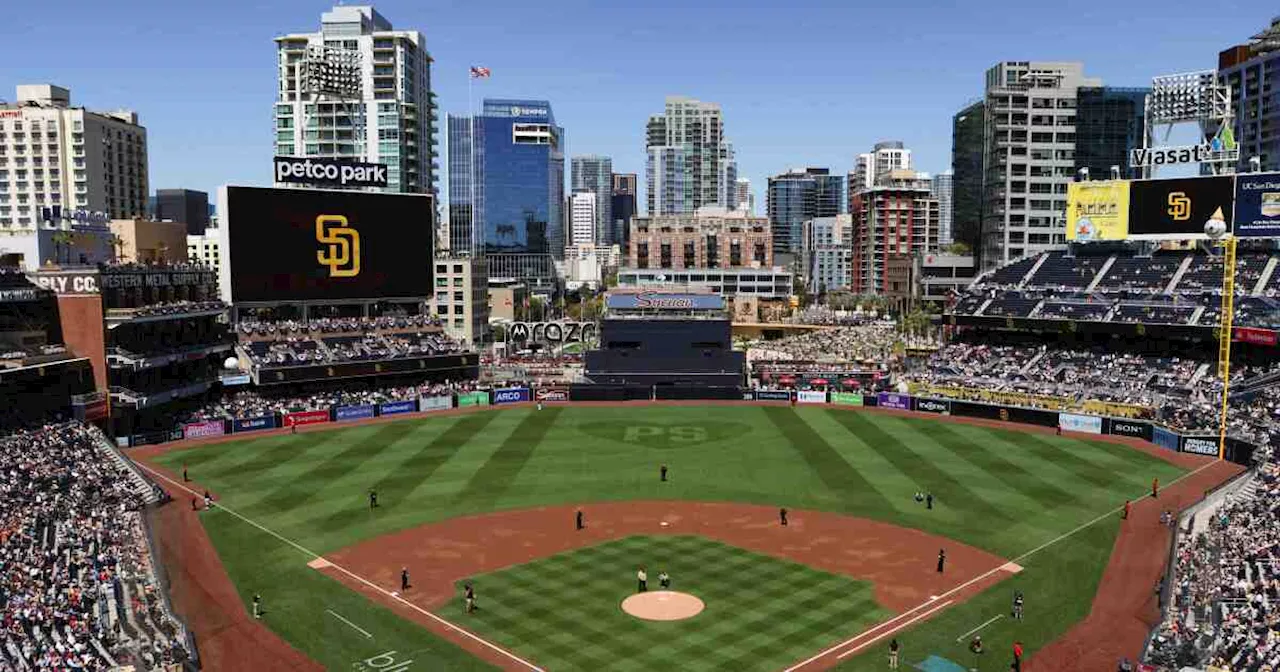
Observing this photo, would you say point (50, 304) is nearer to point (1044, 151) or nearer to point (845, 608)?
point (845, 608)

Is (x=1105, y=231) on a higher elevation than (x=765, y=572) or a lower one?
higher

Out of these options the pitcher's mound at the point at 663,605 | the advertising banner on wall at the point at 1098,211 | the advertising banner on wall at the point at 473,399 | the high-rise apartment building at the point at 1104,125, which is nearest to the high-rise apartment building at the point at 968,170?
the high-rise apartment building at the point at 1104,125

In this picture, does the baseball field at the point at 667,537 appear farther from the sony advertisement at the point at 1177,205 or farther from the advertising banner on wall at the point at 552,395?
the sony advertisement at the point at 1177,205

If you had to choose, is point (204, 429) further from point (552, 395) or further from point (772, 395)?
point (772, 395)

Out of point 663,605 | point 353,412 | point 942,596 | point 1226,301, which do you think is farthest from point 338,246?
point 1226,301

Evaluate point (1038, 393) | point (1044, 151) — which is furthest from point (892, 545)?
point (1044, 151)
